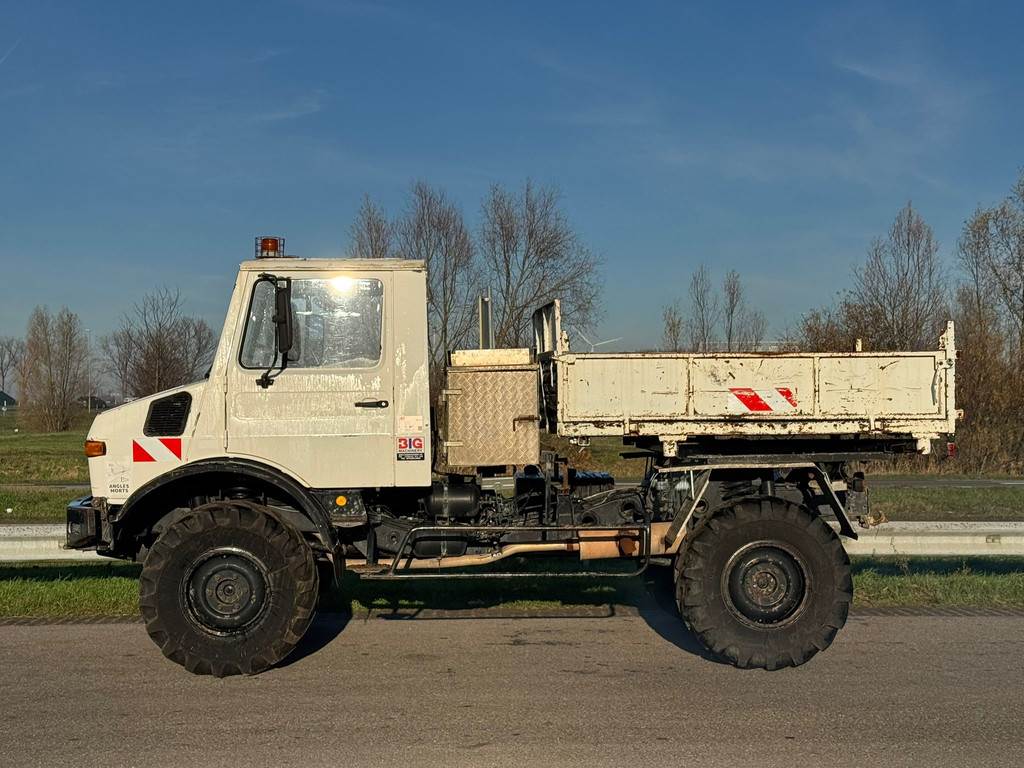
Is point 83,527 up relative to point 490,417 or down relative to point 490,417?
down

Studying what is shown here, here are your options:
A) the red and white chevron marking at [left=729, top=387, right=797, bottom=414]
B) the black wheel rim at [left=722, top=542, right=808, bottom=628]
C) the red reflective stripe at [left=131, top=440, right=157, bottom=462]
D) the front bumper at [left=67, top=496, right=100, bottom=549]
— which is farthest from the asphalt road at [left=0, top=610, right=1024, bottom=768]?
the red and white chevron marking at [left=729, top=387, right=797, bottom=414]

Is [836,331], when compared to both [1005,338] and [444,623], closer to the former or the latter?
[1005,338]

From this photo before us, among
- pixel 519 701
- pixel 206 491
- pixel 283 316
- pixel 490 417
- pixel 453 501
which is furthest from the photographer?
pixel 453 501

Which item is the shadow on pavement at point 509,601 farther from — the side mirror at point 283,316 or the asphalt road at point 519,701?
the side mirror at point 283,316

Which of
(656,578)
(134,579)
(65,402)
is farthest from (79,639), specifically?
(65,402)

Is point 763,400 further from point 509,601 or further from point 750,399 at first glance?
point 509,601

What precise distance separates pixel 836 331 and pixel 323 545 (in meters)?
20.6

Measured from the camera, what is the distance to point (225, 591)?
253 inches

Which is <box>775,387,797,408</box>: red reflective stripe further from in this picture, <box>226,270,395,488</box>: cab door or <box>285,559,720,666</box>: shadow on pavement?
<box>226,270,395,488</box>: cab door

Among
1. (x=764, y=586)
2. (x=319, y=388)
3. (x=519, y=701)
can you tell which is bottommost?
(x=519, y=701)

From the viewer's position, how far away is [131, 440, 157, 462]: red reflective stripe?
6691 millimetres

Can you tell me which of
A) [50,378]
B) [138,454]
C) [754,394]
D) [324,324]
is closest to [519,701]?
[754,394]

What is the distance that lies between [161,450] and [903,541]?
637cm

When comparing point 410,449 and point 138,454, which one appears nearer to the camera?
point 138,454
